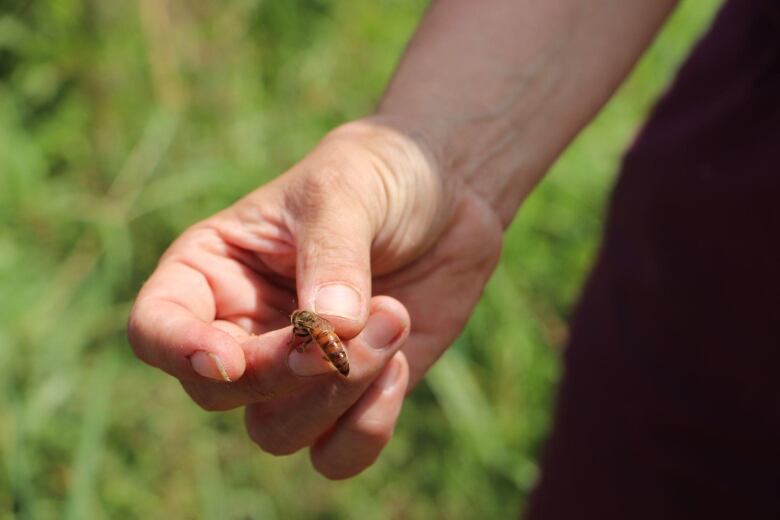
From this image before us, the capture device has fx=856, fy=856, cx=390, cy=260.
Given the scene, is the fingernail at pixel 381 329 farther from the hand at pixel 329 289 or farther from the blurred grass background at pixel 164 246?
the blurred grass background at pixel 164 246

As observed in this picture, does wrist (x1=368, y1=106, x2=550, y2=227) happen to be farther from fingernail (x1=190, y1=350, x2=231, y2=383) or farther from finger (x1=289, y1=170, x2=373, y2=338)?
fingernail (x1=190, y1=350, x2=231, y2=383)

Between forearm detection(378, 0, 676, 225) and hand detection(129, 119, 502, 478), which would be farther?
forearm detection(378, 0, 676, 225)

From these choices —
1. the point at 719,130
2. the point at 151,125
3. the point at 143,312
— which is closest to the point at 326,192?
the point at 143,312

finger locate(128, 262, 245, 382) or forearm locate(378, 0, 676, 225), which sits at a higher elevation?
forearm locate(378, 0, 676, 225)

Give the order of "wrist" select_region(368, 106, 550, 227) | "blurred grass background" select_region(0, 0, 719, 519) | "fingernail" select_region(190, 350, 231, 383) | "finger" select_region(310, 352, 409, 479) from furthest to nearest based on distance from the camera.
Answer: "blurred grass background" select_region(0, 0, 719, 519), "wrist" select_region(368, 106, 550, 227), "finger" select_region(310, 352, 409, 479), "fingernail" select_region(190, 350, 231, 383)

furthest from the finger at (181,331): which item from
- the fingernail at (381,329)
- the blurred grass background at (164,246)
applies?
the blurred grass background at (164,246)

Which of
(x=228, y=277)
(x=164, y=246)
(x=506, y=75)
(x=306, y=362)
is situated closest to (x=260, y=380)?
(x=306, y=362)

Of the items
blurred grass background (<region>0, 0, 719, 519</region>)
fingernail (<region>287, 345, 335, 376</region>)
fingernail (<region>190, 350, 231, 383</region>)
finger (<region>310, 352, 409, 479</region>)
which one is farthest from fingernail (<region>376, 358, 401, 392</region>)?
blurred grass background (<region>0, 0, 719, 519</region>)

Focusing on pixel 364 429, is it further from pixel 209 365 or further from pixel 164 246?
pixel 164 246
